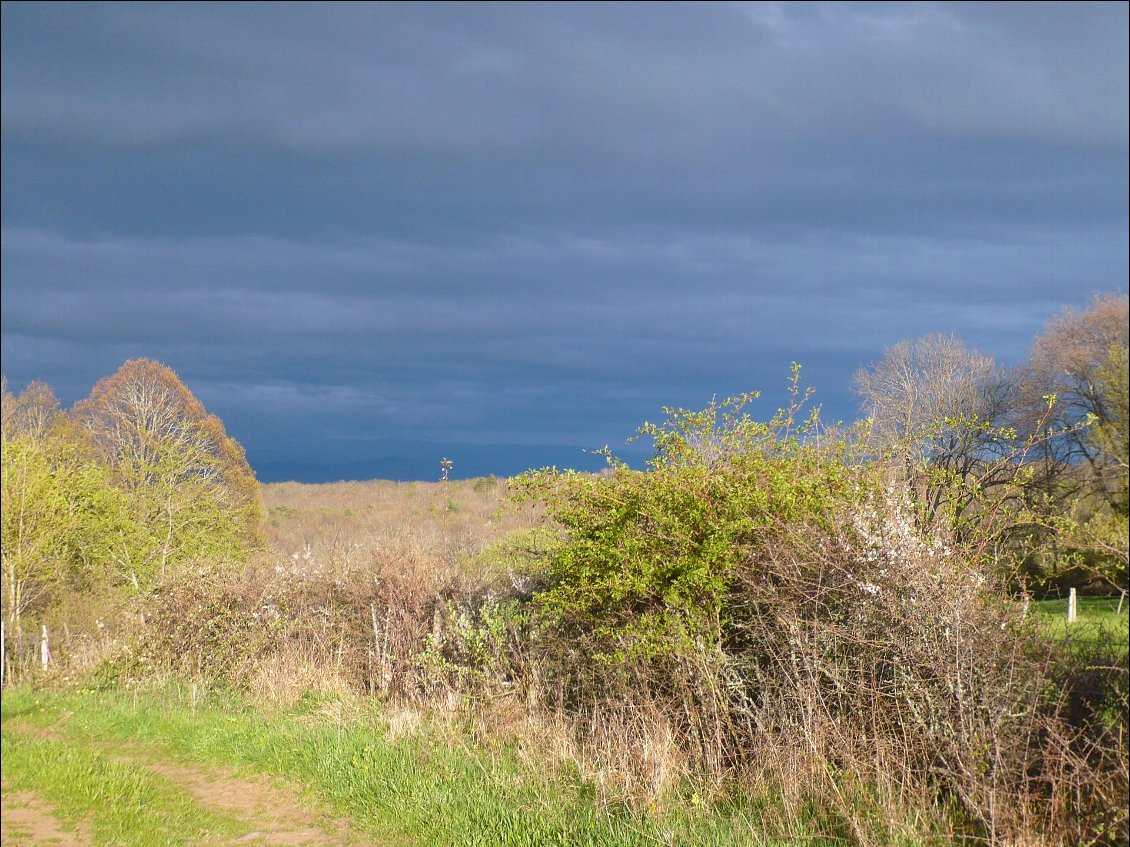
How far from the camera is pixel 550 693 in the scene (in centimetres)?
998

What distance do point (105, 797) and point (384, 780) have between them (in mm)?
2099

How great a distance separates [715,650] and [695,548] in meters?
0.95

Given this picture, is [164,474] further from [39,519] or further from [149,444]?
[39,519]

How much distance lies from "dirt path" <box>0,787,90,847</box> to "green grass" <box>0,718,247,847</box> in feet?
0.23

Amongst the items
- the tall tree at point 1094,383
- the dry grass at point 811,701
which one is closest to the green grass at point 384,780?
the dry grass at point 811,701

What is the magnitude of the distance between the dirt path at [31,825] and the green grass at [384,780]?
0.46ft

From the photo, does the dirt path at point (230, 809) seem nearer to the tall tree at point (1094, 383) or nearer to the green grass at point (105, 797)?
the green grass at point (105, 797)

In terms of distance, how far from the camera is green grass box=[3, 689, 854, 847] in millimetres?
6227

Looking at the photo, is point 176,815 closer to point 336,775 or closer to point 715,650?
point 336,775

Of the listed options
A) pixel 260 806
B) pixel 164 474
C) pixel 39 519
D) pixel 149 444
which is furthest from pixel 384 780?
pixel 149 444

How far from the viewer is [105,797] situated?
20.9 feet

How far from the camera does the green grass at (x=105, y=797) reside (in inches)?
224

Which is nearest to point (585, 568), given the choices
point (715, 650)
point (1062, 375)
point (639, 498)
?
point (639, 498)

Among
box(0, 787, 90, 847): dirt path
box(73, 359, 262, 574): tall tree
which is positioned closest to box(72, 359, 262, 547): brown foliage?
box(73, 359, 262, 574): tall tree
